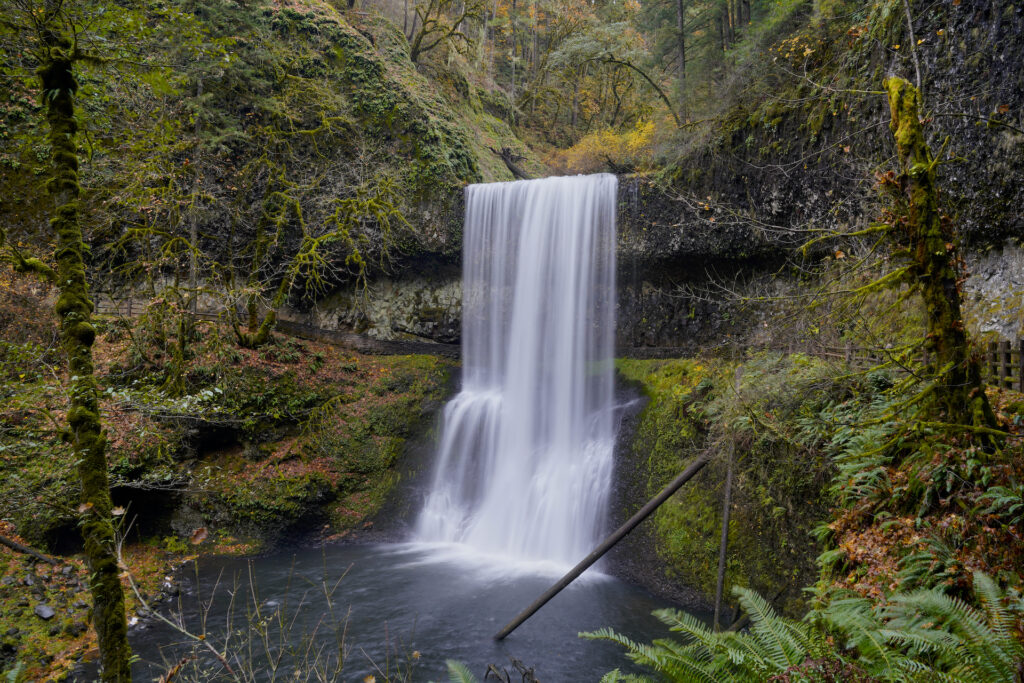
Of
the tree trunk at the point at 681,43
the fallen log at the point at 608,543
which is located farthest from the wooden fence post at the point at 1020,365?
the tree trunk at the point at 681,43

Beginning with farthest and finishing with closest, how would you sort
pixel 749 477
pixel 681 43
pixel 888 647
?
pixel 681 43, pixel 749 477, pixel 888 647

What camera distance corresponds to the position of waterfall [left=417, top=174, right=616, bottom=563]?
37.8 feet

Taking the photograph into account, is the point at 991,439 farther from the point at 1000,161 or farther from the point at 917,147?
the point at 1000,161

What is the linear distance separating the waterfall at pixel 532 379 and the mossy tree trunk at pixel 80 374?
26.4 feet

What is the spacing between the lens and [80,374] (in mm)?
4074

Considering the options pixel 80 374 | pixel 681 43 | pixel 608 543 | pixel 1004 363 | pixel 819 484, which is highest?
pixel 681 43

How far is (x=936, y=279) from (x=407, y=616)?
808cm

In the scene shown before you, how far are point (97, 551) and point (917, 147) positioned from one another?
23.0ft

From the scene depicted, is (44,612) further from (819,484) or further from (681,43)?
(681,43)

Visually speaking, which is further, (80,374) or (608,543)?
(608,543)

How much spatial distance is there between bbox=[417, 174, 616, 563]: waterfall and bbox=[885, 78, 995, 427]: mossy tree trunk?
7467 mm

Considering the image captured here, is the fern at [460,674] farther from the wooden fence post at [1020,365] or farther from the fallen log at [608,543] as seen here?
the wooden fence post at [1020,365]

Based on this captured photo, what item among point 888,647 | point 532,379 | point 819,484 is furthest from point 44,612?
point 819,484

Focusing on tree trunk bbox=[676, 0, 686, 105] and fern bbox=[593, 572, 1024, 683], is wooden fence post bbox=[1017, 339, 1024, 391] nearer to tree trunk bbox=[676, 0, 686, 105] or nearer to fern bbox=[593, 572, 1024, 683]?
fern bbox=[593, 572, 1024, 683]
